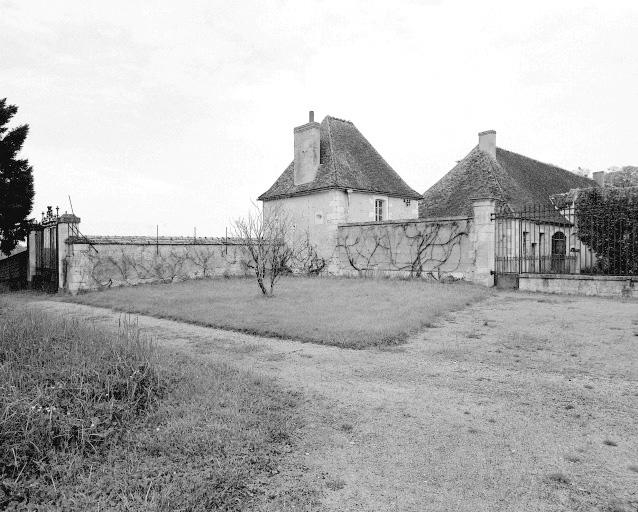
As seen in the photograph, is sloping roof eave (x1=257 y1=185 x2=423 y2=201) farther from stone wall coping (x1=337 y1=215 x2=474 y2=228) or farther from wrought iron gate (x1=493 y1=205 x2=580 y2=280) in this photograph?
wrought iron gate (x1=493 y1=205 x2=580 y2=280)

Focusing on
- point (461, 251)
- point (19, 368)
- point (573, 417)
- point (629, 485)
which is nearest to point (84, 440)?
point (19, 368)

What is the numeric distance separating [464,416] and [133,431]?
3103 millimetres

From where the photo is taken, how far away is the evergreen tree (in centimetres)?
1777

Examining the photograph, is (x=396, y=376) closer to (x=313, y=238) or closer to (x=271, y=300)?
(x=271, y=300)

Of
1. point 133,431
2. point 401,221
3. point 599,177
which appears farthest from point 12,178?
point 599,177

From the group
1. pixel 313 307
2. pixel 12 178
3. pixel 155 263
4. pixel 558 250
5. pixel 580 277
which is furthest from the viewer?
pixel 558 250

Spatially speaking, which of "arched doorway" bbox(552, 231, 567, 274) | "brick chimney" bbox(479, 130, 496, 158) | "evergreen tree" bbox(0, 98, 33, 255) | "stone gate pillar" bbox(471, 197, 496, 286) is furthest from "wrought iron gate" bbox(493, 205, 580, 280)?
"evergreen tree" bbox(0, 98, 33, 255)

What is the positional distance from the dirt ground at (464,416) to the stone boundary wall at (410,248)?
901 centimetres

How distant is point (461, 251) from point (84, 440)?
51.7 feet

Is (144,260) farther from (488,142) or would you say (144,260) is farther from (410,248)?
(488,142)

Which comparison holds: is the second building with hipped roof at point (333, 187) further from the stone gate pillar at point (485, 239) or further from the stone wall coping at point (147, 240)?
the stone gate pillar at point (485, 239)

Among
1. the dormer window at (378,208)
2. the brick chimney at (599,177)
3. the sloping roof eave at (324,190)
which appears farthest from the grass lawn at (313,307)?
the brick chimney at (599,177)

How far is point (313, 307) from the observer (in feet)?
36.6

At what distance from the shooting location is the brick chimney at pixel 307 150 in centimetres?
2347
